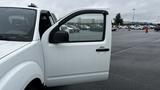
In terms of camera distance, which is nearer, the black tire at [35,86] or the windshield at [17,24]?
the black tire at [35,86]

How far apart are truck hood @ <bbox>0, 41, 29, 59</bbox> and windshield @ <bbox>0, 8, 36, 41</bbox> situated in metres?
0.22

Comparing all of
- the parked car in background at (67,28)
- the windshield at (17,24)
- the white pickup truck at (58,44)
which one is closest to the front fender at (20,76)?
the white pickup truck at (58,44)

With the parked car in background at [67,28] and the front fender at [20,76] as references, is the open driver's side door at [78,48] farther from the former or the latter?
the front fender at [20,76]

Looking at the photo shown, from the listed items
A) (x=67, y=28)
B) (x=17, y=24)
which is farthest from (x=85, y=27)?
(x=17, y=24)

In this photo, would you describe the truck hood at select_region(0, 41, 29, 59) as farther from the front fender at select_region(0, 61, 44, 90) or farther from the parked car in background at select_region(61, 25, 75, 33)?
the parked car in background at select_region(61, 25, 75, 33)

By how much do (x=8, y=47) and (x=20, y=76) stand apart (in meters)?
0.41

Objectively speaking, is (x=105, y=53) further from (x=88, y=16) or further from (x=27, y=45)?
(x=27, y=45)

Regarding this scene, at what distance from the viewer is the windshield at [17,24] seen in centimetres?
378

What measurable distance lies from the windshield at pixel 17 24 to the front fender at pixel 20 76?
0.52 metres

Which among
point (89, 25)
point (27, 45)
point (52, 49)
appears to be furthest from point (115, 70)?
point (27, 45)

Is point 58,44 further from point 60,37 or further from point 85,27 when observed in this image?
point 85,27

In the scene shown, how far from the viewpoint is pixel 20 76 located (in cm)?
297

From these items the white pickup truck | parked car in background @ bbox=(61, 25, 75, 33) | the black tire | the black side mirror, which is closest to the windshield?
the white pickup truck

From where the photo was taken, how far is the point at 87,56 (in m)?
4.37
